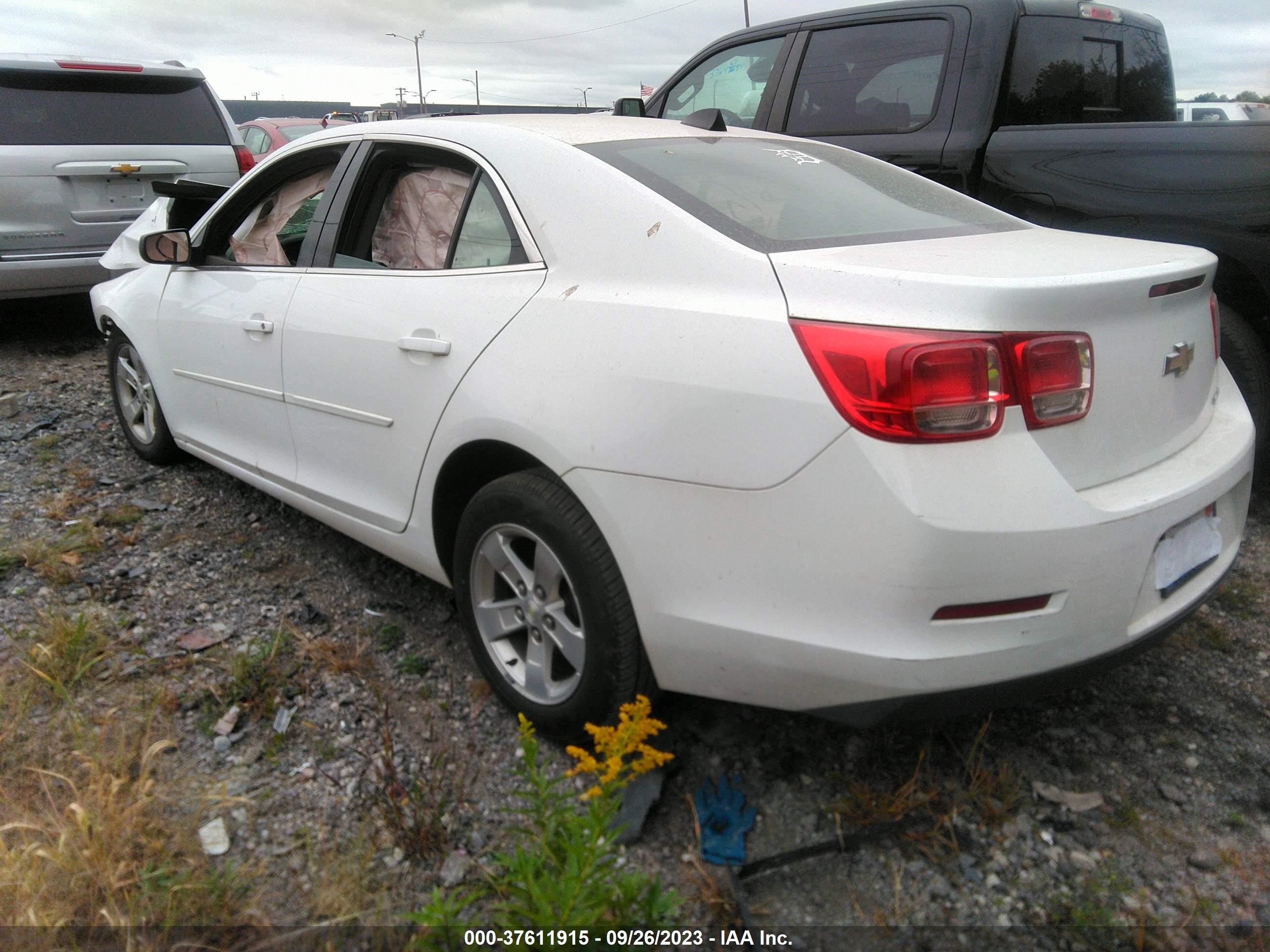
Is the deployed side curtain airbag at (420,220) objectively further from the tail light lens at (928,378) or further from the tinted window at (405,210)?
the tail light lens at (928,378)

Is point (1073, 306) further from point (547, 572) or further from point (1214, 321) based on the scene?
point (547, 572)

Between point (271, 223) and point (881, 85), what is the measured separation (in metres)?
2.80

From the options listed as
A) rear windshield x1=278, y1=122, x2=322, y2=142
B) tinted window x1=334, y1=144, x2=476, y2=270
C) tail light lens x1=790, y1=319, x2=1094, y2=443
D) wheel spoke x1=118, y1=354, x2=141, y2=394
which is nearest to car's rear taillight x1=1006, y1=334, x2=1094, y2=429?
tail light lens x1=790, y1=319, x2=1094, y2=443

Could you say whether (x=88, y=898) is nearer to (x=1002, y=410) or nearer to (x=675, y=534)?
(x=675, y=534)

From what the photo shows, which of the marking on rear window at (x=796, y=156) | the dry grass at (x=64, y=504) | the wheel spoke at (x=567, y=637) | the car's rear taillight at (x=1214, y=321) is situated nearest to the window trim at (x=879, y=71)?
the marking on rear window at (x=796, y=156)

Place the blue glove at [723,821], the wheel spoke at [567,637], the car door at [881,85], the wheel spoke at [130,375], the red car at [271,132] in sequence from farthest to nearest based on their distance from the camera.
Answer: the red car at [271,132] → the wheel spoke at [130,375] → the car door at [881,85] → the wheel spoke at [567,637] → the blue glove at [723,821]

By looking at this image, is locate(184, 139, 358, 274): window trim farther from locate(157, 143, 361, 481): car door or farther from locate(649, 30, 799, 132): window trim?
locate(649, 30, 799, 132): window trim

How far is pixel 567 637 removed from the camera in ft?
7.91

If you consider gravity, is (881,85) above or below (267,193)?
above

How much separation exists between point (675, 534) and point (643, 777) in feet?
2.35

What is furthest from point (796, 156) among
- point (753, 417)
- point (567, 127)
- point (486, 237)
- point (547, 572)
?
point (547, 572)

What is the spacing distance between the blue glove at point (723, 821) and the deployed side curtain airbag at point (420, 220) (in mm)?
1582

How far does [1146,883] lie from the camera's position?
6.88 feet

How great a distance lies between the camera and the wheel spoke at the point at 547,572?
2.38 metres
